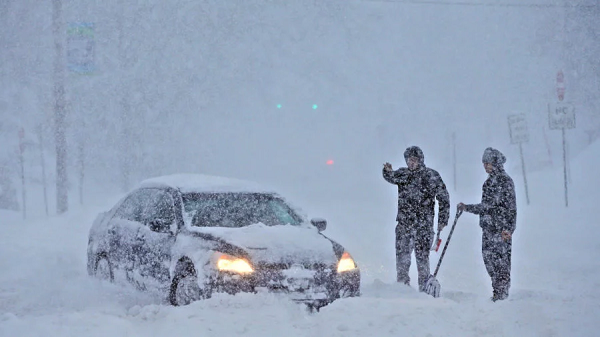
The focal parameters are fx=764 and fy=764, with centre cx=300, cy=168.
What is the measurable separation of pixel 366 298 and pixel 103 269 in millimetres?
3615

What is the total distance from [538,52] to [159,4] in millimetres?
20777

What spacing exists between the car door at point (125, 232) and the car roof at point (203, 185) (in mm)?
264

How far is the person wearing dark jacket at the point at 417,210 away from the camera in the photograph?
28.8 ft

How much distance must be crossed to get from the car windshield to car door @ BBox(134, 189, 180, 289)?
0.70ft

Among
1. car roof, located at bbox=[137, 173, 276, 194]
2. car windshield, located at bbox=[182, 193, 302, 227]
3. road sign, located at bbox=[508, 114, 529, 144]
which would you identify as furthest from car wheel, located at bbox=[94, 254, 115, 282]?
road sign, located at bbox=[508, 114, 529, 144]

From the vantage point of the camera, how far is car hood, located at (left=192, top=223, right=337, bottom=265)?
22.9 ft

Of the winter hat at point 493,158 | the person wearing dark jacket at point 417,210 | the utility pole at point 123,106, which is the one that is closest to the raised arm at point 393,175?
the person wearing dark jacket at point 417,210

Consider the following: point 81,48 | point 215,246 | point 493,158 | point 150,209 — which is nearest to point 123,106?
point 81,48

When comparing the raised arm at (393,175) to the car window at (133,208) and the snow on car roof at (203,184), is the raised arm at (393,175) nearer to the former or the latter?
the snow on car roof at (203,184)

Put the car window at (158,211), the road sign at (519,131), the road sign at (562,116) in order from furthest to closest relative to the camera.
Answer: the road sign at (519,131)
the road sign at (562,116)
the car window at (158,211)

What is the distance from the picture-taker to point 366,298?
6.84 m

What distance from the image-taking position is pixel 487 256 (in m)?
8.33

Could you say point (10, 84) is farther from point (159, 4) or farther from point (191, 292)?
point (191, 292)

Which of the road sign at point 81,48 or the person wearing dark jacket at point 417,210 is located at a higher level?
the road sign at point 81,48
